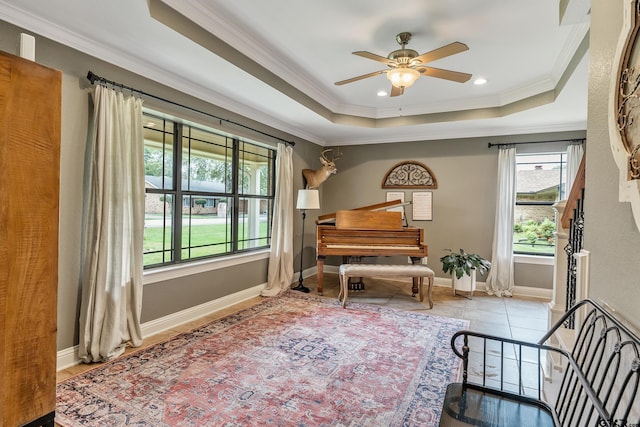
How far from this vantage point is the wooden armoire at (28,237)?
881 mm

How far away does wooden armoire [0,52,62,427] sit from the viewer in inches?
34.7

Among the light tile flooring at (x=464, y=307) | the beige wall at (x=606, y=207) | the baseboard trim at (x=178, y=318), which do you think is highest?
the beige wall at (x=606, y=207)

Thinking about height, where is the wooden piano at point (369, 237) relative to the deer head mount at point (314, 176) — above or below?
below

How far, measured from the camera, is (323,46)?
3.12 m

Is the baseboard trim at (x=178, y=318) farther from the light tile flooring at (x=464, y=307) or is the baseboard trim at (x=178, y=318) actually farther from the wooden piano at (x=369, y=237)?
the wooden piano at (x=369, y=237)

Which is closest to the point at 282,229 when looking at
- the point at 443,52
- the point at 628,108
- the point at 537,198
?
the point at 443,52

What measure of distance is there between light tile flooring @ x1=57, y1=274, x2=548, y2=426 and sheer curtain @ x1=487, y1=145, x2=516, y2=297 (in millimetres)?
263

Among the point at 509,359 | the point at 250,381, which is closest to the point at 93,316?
the point at 250,381

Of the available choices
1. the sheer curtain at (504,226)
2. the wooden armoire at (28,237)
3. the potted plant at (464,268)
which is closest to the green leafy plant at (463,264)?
the potted plant at (464,268)

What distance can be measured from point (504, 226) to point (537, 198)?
2.31 ft

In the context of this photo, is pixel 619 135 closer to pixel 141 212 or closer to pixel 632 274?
pixel 632 274

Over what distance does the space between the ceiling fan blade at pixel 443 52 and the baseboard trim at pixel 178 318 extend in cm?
340

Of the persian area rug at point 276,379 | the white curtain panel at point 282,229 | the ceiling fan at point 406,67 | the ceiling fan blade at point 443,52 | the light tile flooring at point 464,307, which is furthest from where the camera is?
the white curtain panel at point 282,229

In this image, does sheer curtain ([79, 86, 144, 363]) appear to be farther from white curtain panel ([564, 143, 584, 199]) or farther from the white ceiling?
white curtain panel ([564, 143, 584, 199])
